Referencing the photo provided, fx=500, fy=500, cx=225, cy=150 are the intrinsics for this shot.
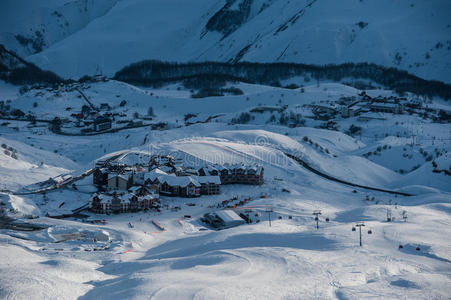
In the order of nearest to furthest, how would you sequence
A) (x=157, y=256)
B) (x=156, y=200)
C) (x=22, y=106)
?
1. (x=157, y=256)
2. (x=156, y=200)
3. (x=22, y=106)

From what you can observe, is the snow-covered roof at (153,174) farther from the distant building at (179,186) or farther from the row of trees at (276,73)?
the row of trees at (276,73)

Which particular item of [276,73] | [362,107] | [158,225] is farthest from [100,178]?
[276,73]

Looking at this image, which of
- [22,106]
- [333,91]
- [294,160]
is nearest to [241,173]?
[294,160]

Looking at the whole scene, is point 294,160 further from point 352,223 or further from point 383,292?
point 383,292

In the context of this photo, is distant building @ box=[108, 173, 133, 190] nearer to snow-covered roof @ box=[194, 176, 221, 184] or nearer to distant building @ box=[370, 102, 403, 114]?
snow-covered roof @ box=[194, 176, 221, 184]

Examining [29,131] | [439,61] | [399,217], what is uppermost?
[439,61]

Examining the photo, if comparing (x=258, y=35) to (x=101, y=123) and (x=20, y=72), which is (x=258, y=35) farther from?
(x=101, y=123)

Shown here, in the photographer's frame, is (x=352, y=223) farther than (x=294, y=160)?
No
